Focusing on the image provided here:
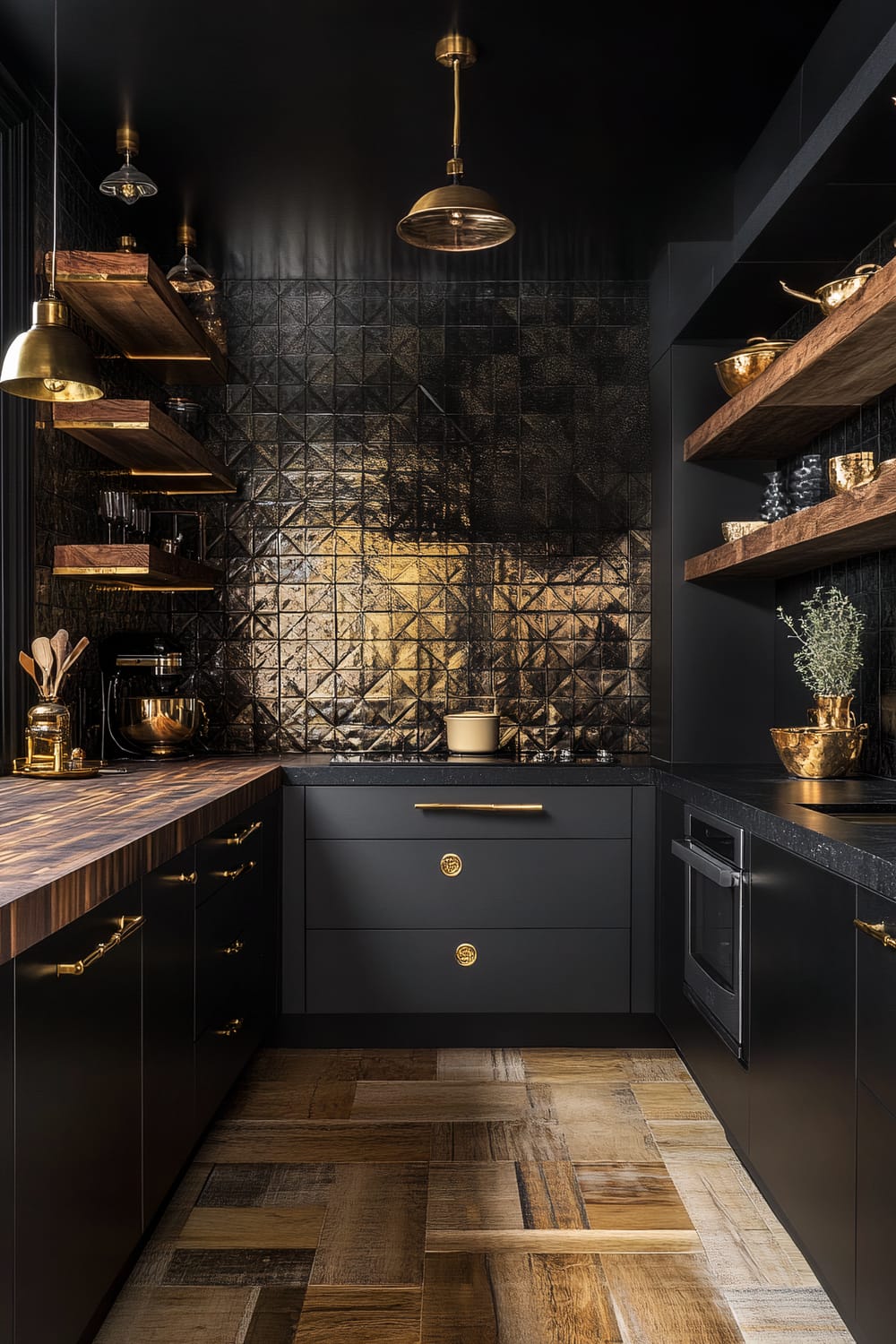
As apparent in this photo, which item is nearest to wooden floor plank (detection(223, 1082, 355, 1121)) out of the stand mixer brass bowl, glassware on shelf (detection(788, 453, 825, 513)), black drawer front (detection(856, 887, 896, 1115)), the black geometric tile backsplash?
the stand mixer brass bowl

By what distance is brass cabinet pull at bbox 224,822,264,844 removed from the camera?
2557 mm

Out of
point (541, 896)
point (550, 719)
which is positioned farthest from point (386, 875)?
point (550, 719)

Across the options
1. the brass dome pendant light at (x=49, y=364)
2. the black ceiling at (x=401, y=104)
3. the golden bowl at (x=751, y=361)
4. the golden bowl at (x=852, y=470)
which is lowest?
the golden bowl at (x=852, y=470)

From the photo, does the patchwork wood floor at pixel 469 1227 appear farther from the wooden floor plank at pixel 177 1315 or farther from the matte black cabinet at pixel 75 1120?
the matte black cabinet at pixel 75 1120

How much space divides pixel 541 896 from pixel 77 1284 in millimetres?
1920

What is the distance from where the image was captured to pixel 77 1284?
151cm

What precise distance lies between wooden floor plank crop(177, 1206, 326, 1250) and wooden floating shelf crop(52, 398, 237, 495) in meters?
1.90

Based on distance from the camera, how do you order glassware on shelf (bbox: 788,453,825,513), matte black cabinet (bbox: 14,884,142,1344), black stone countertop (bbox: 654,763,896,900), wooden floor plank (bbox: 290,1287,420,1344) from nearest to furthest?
matte black cabinet (bbox: 14,884,142,1344), black stone countertop (bbox: 654,763,896,900), wooden floor plank (bbox: 290,1287,420,1344), glassware on shelf (bbox: 788,453,825,513)

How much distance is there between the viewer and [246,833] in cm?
273

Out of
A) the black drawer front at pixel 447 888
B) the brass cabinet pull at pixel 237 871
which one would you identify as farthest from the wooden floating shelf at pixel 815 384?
the brass cabinet pull at pixel 237 871

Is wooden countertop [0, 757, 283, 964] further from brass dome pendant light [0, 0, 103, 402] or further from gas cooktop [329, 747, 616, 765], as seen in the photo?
brass dome pendant light [0, 0, 103, 402]

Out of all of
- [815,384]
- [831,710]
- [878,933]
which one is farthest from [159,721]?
[878,933]

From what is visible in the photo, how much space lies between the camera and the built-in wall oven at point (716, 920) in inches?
91.6

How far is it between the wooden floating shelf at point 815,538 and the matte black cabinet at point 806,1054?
707mm
